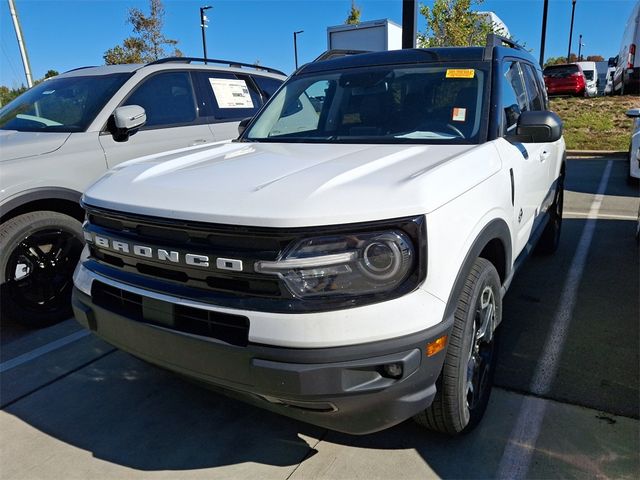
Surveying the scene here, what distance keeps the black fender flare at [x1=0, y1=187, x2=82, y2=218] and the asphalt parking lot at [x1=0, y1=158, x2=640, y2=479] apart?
976 millimetres

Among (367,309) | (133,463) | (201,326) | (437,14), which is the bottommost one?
(133,463)

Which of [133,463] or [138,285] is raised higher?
[138,285]

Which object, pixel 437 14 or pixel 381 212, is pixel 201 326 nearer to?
pixel 381 212

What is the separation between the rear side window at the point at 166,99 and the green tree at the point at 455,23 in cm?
891

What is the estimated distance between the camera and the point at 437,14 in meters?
12.2

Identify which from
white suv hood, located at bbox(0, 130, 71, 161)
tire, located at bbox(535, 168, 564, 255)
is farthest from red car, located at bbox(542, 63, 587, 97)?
white suv hood, located at bbox(0, 130, 71, 161)

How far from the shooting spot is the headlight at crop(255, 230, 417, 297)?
180 cm

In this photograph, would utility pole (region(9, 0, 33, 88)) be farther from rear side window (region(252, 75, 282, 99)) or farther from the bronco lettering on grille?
the bronco lettering on grille

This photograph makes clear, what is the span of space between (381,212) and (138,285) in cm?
108

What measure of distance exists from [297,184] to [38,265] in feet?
8.94

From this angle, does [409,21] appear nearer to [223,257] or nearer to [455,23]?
[455,23]

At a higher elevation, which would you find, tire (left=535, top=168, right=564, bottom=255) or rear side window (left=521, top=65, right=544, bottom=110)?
rear side window (left=521, top=65, right=544, bottom=110)

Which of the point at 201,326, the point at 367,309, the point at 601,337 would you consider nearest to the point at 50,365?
the point at 201,326

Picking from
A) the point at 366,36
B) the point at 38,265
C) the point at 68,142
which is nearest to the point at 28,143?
the point at 68,142
